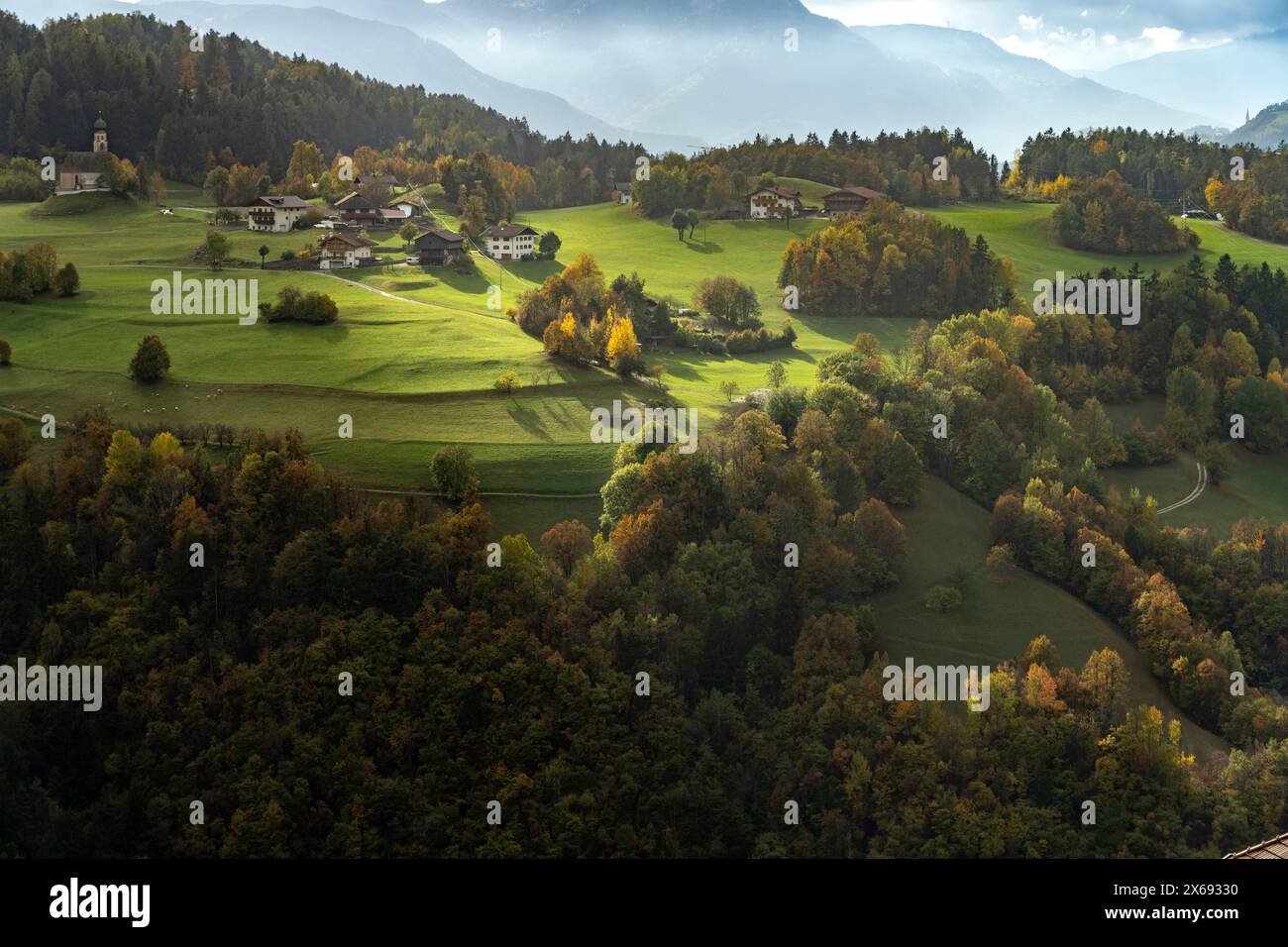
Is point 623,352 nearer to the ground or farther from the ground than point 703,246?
nearer to the ground

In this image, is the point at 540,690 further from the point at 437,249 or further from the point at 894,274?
the point at 894,274

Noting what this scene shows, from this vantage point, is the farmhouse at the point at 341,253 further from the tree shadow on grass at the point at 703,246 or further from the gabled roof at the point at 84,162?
the tree shadow on grass at the point at 703,246

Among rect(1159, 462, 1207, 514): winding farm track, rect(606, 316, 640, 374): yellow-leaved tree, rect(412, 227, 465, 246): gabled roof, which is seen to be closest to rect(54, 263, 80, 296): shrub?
rect(412, 227, 465, 246): gabled roof

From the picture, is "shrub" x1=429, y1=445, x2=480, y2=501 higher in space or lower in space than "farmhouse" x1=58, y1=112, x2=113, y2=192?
lower

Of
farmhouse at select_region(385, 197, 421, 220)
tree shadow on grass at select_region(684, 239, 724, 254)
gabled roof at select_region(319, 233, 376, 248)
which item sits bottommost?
gabled roof at select_region(319, 233, 376, 248)

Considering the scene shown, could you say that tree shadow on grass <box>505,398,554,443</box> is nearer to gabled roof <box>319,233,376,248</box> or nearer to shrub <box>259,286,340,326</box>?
shrub <box>259,286,340,326</box>

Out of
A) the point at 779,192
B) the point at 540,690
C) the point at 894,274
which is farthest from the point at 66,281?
the point at 779,192

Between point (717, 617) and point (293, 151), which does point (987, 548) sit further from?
point (293, 151)
